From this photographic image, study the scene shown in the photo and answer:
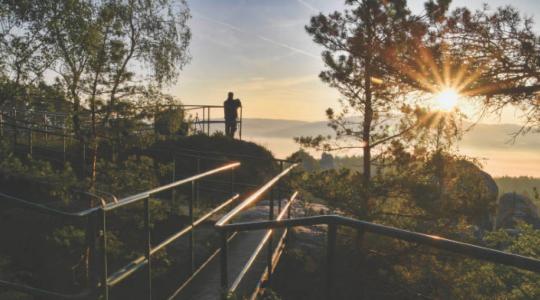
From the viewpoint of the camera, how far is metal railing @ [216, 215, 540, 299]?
1640mm

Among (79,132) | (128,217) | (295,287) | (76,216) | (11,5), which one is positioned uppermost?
(11,5)

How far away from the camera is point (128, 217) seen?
6.55 metres

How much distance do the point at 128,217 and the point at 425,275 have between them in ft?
26.5

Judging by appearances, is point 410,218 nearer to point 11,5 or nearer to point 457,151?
point 457,151

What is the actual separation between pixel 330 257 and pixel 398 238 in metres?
0.55

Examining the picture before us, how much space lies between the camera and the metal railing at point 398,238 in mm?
1640

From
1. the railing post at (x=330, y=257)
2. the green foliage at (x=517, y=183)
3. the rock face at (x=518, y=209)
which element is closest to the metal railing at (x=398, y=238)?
the railing post at (x=330, y=257)

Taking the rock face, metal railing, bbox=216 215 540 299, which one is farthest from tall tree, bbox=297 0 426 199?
the rock face

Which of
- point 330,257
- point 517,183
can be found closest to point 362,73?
point 330,257

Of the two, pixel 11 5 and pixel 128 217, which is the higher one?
pixel 11 5

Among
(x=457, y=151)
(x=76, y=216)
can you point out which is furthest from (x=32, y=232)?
(x=457, y=151)

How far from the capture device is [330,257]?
2.46 m

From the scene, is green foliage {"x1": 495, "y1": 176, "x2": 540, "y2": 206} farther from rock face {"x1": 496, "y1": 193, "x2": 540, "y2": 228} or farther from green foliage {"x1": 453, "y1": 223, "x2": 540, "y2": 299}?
green foliage {"x1": 453, "y1": 223, "x2": 540, "y2": 299}

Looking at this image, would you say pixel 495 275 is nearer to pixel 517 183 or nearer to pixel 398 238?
pixel 398 238
